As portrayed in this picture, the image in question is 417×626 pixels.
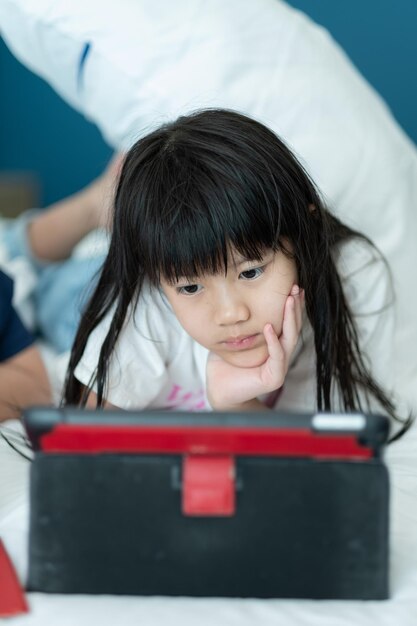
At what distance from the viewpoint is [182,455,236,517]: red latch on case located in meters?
0.61

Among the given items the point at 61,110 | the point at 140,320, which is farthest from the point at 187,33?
the point at 61,110

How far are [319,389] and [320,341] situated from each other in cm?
5

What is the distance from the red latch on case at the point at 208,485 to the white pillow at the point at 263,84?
1.87ft

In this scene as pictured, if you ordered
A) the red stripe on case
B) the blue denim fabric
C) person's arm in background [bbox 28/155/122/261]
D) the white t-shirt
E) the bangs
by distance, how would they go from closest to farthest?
the red stripe on case < the bangs < the white t-shirt < the blue denim fabric < person's arm in background [bbox 28/155/122/261]

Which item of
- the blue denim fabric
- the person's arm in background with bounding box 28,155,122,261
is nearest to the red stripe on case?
the blue denim fabric

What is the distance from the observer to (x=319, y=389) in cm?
102

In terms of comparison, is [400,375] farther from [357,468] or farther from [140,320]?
[357,468]

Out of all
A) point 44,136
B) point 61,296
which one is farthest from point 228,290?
point 44,136

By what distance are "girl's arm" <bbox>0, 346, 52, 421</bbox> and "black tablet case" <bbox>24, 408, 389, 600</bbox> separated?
1.60 feet

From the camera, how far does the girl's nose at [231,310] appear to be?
2.85 feet

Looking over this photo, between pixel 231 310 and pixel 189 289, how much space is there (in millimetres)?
53

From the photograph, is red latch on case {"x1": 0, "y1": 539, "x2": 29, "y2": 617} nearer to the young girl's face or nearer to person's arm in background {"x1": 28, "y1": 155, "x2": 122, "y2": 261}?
the young girl's face

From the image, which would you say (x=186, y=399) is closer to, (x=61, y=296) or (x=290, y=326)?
(x=290, y=326)

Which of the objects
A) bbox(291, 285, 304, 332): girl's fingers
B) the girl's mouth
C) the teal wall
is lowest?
the teal wall
